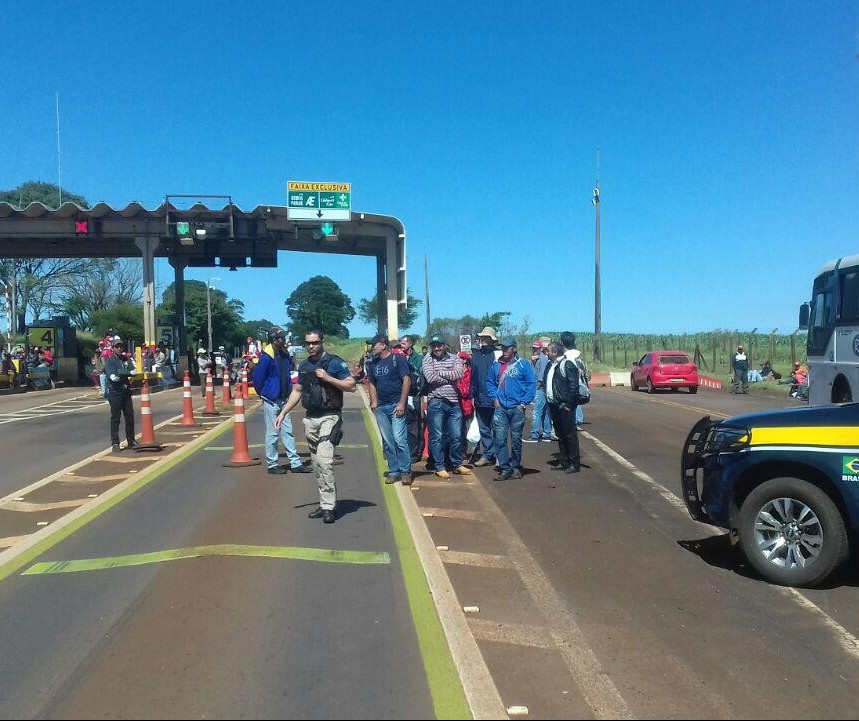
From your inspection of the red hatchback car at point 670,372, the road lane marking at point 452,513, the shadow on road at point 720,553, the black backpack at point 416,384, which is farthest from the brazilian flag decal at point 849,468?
the red hatchback car at point 670,372

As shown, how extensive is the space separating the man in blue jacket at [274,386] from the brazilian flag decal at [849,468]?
6.98m

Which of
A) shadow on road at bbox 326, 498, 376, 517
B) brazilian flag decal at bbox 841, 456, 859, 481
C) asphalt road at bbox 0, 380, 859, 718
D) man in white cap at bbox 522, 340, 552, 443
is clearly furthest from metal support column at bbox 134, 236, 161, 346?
brazilian flag decal at bbox 841, 456, 859, 481

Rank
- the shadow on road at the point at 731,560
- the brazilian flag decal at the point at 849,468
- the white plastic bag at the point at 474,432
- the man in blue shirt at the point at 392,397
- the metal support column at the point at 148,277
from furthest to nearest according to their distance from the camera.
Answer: the metal support column at the point at 148,277
the white plastic bag at the point at 474,432
the man in blue shirt at the point at 392,397
the shadow on road at the point at 731,560
the brazilian flag decal at the point at 849,468

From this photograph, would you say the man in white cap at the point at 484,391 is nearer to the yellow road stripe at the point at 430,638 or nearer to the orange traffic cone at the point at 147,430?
the yellow road stripe at the point at 430,638

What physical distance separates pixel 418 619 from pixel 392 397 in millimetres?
4679

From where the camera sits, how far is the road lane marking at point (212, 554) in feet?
21.0

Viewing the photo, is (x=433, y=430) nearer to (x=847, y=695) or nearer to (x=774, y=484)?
(x=774, y=484)

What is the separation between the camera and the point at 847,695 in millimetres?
4148

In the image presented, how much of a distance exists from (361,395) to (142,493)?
19415 millimetres

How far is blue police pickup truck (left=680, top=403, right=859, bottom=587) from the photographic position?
5730 mm

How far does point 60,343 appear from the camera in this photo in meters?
36.3

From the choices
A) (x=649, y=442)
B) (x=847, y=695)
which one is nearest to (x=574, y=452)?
(x=649, y=442)

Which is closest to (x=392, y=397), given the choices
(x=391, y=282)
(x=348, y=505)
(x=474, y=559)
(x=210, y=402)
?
(x=348, y=505)

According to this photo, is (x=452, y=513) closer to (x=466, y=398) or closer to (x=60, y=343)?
(x=466, y=398)
